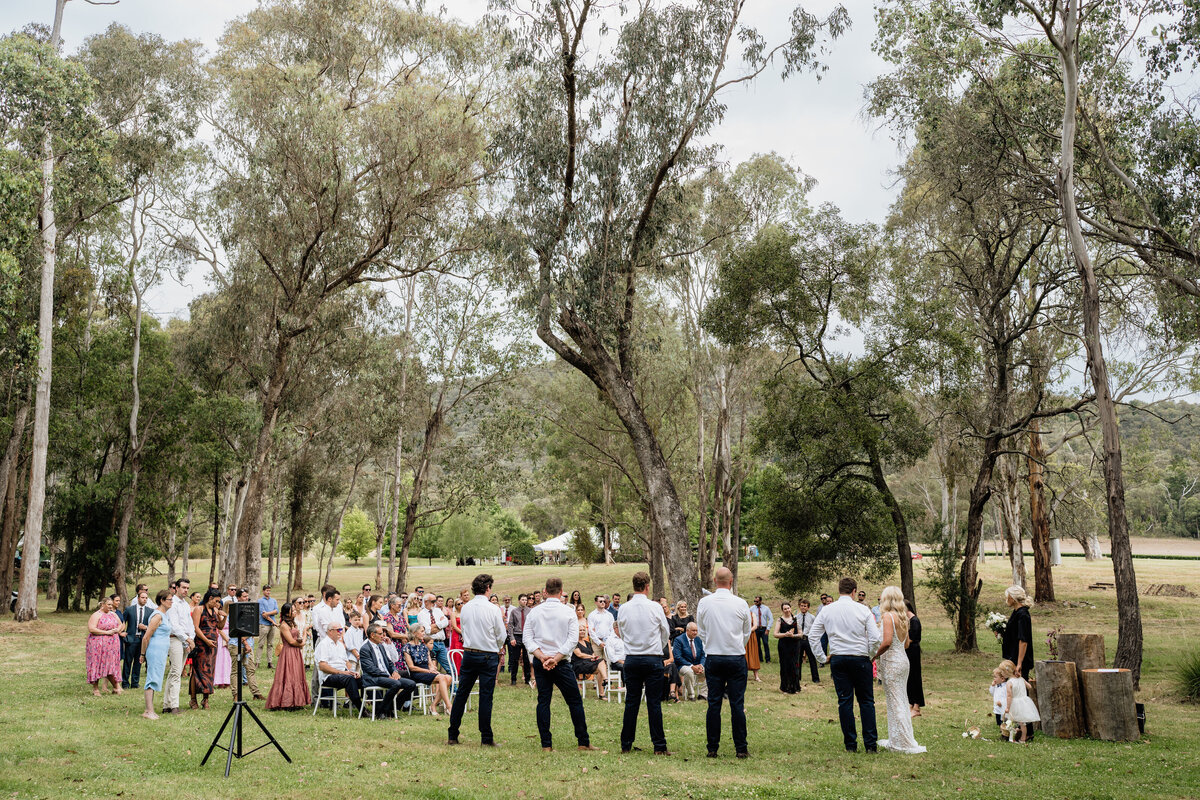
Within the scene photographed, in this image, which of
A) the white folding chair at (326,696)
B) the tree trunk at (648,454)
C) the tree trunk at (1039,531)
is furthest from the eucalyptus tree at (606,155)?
the tree trunk at (1039,531)

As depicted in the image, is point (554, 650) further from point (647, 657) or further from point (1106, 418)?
point (1106, 418)

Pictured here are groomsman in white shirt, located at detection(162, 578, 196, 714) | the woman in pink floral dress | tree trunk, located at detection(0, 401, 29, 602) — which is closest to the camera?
groomsman in white shirt, located at detection(162, 578, 196, 714)

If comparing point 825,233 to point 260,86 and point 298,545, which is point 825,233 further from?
point 298,545

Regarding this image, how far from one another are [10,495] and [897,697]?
28918mm

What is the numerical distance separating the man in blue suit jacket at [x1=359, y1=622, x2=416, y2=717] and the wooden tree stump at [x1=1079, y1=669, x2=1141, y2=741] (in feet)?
25.6

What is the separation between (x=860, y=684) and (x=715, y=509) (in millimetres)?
19908

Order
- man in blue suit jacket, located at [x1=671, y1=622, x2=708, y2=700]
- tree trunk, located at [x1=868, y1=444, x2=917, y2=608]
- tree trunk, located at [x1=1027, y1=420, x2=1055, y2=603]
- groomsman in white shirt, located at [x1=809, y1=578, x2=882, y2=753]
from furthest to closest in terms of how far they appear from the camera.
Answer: tree trunk, located at [x1=1027, y1=420, x2=1055, y2=603], tree trunk, located at [x1=868, y1=444, x2=917, y2=608], man in blue suit jacket, located at [x1=671, y1=622, x2=708, y2=700], groomsman in white shirt, located at [x1=809, y1=578, x2=882, y2=753]

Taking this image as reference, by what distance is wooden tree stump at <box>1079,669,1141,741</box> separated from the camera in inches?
338

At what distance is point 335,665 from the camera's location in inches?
416

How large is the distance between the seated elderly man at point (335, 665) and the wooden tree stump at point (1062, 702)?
26.1 ft

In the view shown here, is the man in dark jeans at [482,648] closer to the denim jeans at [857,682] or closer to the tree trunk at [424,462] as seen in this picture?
the denim jeans at [857,682]

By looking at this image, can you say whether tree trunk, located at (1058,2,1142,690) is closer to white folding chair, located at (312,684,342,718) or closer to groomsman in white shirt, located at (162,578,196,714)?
white folding chair, located at (312,684,342,718)

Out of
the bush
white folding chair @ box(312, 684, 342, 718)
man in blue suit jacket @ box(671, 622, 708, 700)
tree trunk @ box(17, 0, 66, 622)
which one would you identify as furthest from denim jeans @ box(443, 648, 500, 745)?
tree trunk @ box(17, 0, 66, 622)

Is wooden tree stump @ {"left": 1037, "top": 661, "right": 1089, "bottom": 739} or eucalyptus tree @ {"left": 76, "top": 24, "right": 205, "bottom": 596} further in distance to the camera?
eucalyptus tree @ {"left": 76, "top": 24, "right": 205, "bottom": 596}
